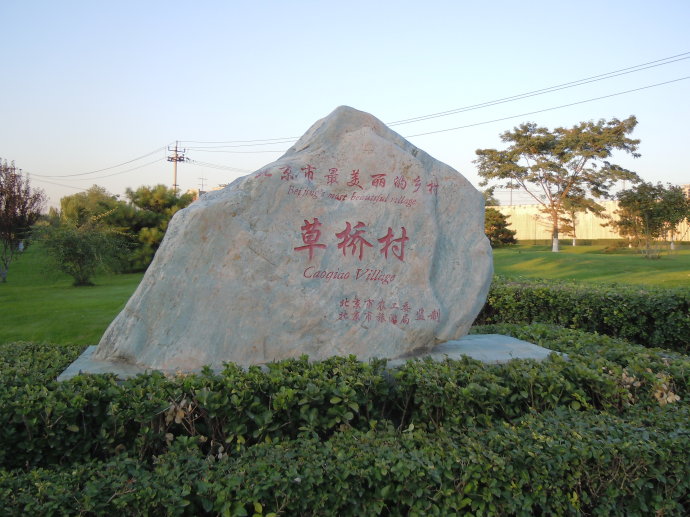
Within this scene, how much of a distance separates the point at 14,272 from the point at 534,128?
2721 centimetres

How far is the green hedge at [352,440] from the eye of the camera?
2.58m

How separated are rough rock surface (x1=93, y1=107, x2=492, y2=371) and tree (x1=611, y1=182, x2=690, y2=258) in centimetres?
2047

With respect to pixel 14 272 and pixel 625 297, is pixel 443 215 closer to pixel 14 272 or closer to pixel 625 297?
pixel 625 297

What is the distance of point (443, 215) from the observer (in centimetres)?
499

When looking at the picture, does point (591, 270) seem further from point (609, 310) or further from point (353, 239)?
point (353, 239)

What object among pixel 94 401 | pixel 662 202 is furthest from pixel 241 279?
pixel 662 202

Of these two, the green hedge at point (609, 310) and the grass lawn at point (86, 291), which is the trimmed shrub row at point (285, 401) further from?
the grass lawn at point (86, 291)

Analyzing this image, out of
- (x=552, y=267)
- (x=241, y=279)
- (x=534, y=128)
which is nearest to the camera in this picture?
(x=241, y=279)

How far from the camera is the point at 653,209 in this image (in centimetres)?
2216

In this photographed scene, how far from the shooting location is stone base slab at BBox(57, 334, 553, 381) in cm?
405

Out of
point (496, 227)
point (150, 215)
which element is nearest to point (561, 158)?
point (496, 227)

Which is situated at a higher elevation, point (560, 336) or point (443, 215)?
point (443, 215)

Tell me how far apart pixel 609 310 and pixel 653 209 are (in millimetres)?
17809

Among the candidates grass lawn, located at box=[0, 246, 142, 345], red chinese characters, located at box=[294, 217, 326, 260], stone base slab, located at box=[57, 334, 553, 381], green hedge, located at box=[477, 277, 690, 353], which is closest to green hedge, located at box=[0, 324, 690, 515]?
stone base slab, located at box=[57, 334, 553, 381]
